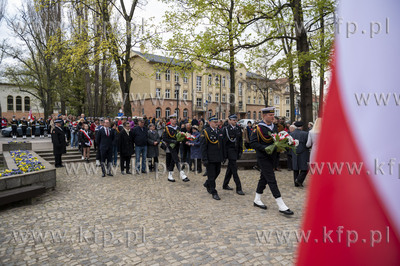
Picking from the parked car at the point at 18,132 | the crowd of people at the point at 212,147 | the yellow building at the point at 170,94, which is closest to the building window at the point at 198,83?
the yellow building at the point at 170,94

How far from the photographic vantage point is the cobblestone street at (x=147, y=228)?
4.07 metres

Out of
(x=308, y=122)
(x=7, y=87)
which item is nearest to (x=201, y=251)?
(x=308, y=122)

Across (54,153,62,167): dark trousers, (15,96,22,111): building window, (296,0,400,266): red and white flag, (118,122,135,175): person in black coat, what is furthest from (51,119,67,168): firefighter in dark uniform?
(15,96,22,111): building window

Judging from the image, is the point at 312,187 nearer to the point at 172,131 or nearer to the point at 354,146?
the point at 354,146

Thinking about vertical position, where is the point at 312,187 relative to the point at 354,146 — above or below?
below

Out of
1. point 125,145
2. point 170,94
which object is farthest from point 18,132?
point 170,94

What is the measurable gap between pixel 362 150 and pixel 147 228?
15.6 ft

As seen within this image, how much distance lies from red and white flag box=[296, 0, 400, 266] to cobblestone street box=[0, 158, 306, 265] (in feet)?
10.2

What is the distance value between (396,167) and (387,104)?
0.74 feet

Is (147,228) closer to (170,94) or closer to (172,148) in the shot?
(172,148)

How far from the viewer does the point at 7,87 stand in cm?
5506

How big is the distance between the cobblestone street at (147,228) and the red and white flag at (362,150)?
3099mm

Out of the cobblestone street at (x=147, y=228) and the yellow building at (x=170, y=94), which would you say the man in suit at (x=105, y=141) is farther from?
the yellow building at (x=170, y=94)

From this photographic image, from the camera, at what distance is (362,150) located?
1.03m
